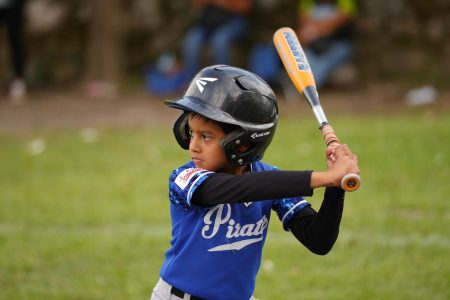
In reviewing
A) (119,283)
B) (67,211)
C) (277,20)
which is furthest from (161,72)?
(119,283)

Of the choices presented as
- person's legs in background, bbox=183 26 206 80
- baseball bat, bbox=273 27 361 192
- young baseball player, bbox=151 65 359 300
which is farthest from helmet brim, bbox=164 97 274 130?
person's legs in background, bbox=183 26 206 80

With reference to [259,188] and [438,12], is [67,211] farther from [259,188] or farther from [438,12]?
[438,12]

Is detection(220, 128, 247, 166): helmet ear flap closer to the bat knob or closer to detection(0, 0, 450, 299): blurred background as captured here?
the bat knob

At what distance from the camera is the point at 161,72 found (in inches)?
434

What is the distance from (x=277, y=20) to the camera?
11328mm

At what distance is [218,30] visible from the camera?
35.1ft

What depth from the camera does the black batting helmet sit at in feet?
9.16

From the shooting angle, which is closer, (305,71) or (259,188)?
(259,188)

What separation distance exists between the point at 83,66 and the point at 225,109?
32.1 feet

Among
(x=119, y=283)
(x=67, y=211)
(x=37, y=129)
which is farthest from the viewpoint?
(x=37, y=129)

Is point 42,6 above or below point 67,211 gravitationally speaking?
above

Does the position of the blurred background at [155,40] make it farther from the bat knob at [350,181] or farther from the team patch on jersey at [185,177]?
the bat knob at [350,181]

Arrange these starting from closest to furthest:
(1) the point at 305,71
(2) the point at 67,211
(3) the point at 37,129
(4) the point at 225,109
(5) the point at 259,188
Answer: (5) the point at 259,188 < (4) the point at 225,109 < (1) the point at 305,71 < (2) the point at 67,211 < (3) the point at 37,129

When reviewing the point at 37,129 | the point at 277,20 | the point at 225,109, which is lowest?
the point at 37,129
